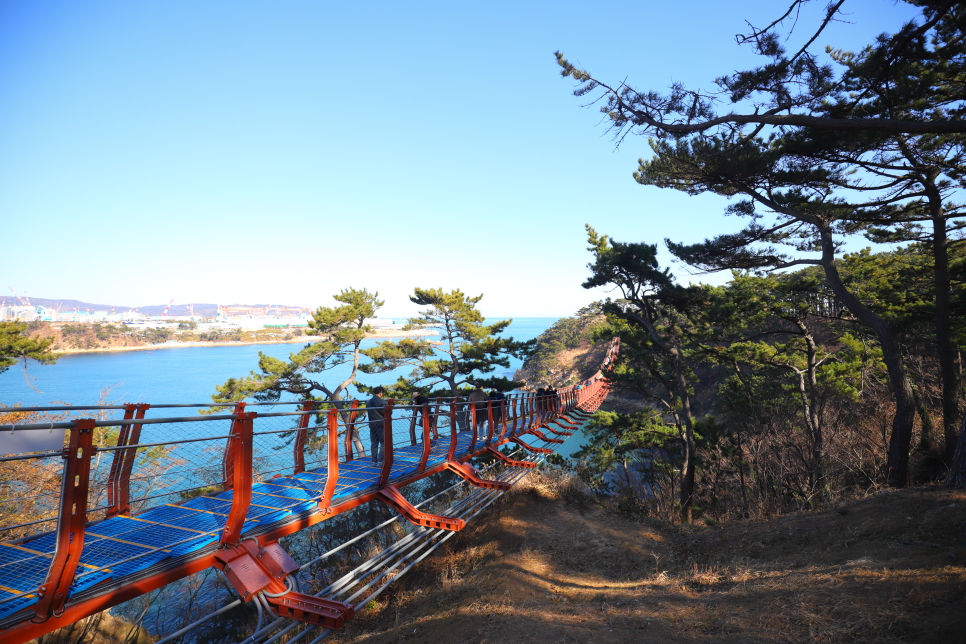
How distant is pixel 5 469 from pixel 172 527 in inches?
365

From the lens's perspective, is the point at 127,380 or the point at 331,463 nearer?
the point at 331,463

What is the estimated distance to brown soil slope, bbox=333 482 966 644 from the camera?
2.66 metres

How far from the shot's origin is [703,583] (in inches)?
150

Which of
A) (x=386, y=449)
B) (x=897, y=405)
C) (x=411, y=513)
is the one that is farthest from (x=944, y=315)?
(x=386, y=449)

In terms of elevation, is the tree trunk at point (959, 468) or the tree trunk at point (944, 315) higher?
the tree trunk at point (944, 315)

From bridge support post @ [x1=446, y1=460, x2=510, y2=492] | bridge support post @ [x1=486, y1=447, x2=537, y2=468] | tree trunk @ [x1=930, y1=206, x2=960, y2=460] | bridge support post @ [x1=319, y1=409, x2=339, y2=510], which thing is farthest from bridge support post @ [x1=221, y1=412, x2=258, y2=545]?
tree trunk @ [x1=930, y1=206, x2=960, y2=460]

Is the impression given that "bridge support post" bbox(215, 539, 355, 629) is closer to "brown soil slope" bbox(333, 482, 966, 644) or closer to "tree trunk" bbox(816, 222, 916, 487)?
"brown soil slope" bbox(333, 482, 966, 644)

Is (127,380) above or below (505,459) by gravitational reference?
below

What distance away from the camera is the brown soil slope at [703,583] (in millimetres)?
2656

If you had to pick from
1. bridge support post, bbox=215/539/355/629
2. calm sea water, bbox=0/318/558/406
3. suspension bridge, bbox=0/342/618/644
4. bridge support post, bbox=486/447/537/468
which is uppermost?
suspension bridge, bbox=0/342/618/644

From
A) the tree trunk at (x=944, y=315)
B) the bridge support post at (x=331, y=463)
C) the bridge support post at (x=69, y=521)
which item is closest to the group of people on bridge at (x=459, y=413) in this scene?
the bridge support post at (x=331, y=463)

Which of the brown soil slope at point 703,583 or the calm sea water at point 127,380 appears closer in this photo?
the brown soil slope at point 703,583

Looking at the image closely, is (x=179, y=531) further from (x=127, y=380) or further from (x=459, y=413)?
(x=127, y=380)

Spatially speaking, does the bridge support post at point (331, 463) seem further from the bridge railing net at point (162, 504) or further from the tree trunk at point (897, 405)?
the tree trunk at point (897, 405)
